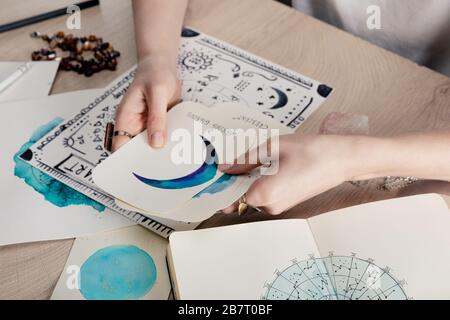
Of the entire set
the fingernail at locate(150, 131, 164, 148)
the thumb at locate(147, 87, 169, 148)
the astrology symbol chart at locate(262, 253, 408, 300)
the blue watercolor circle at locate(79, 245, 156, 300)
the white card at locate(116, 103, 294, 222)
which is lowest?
the blue watercolor circle at locate(79, 245, 156, 300)

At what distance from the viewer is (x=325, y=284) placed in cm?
54

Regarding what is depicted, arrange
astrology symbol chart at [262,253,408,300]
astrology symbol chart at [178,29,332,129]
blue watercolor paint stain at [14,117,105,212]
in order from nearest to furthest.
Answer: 1. astrology symbol chart at [262,253,408,300]
2. blue watercolor paint stain at [14,117,105,212]
3. astrology symbol chart at [178,29,332,129]

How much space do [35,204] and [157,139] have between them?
18cm

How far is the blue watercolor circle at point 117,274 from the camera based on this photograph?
0.56m

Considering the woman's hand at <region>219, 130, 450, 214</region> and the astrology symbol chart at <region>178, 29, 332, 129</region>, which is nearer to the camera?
the woman's hand at <region>219, 130, 450, 214</region>

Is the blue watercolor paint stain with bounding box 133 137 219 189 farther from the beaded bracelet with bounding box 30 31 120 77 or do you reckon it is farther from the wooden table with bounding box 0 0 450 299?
the beaded bracelet with bounding box 30 31 120 77

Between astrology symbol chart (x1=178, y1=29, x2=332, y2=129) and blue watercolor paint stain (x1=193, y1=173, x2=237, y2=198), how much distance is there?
15cm

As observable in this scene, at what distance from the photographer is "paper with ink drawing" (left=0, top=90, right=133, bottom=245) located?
2.03 ft

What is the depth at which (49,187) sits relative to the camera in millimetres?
664

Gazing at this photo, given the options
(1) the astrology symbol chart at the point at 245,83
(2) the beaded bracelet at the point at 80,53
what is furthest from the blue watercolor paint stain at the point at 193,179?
(2) the beaded bracelet at the point at 80,53

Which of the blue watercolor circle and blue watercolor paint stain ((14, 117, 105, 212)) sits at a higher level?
blue watercolor paint stain ((14, 117, 105, 212))

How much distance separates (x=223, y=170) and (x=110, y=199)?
15 centimetres

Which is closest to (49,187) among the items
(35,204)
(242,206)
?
(35,204)

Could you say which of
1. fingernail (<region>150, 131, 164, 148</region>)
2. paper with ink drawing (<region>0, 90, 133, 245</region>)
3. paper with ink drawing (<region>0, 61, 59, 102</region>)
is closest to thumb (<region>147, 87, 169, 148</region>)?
fingernail (<region>150, 131, 164, 148</region>)
